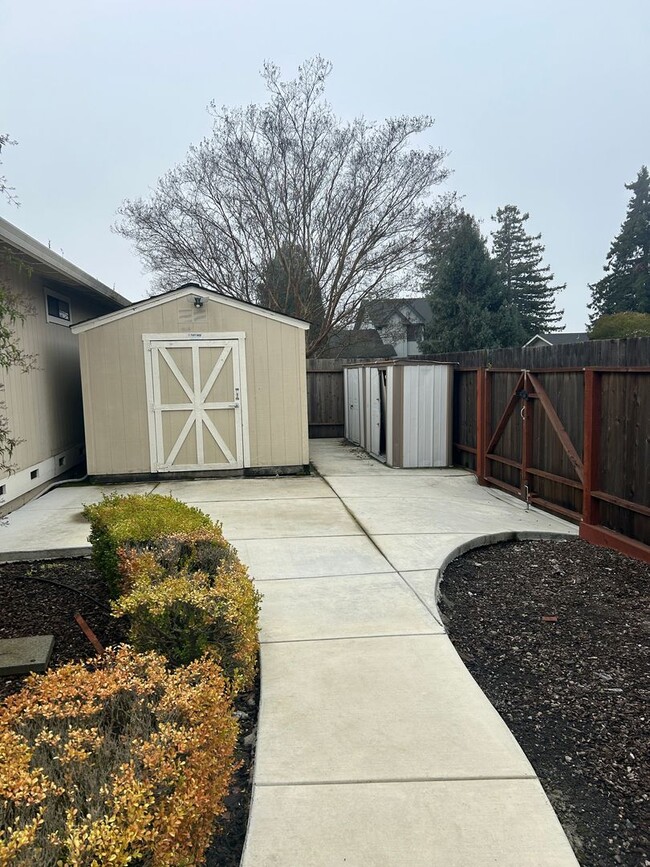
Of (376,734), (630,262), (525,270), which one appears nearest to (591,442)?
(376,734)

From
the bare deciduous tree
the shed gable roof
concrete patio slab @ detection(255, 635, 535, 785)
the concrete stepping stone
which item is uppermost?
the bare deciduous tree

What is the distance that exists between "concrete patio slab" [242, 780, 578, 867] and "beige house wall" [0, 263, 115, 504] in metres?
5.83

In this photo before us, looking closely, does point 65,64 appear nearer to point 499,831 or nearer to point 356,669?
point 356,669

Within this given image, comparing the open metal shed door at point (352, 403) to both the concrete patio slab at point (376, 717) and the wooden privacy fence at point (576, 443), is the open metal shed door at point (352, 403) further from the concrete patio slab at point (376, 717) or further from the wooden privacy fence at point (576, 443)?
the concrete patio slab at point (376, 717)

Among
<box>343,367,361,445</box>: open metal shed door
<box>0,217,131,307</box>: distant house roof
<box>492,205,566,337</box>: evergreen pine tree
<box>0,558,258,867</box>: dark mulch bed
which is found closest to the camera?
<box>0,558,258,867</box>: dark mulch bed

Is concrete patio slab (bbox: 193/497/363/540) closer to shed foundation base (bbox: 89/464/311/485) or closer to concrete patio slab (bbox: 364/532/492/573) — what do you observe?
concrete patio slab (bbox: 364/532/492/573)

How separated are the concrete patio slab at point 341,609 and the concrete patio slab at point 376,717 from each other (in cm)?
15

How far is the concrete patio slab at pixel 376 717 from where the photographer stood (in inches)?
100.0

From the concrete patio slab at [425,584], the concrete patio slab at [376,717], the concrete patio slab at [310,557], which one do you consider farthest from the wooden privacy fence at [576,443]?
the concrete patio slab at [376,717]

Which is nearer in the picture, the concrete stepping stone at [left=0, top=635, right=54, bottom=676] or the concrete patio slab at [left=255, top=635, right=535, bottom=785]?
the concrete patio slab at [left=255, top=635, right=535, bottom=785]

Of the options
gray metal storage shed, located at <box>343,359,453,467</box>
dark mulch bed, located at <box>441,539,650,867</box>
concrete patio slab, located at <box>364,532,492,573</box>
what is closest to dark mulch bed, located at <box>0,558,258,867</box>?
dark mulch bed, located at <box>441,539,650,867</box>

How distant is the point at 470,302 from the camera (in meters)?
26.6

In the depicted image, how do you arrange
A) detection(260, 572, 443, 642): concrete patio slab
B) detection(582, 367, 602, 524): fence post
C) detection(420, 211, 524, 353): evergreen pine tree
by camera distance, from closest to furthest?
detection(260, 572, 443, 642): concrete patio slab, detection(582, 367, 602, 524): fence post, detection(420, 211, 524, 353): evergreen pine tree

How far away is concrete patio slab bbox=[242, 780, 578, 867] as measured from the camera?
2.05 metres
